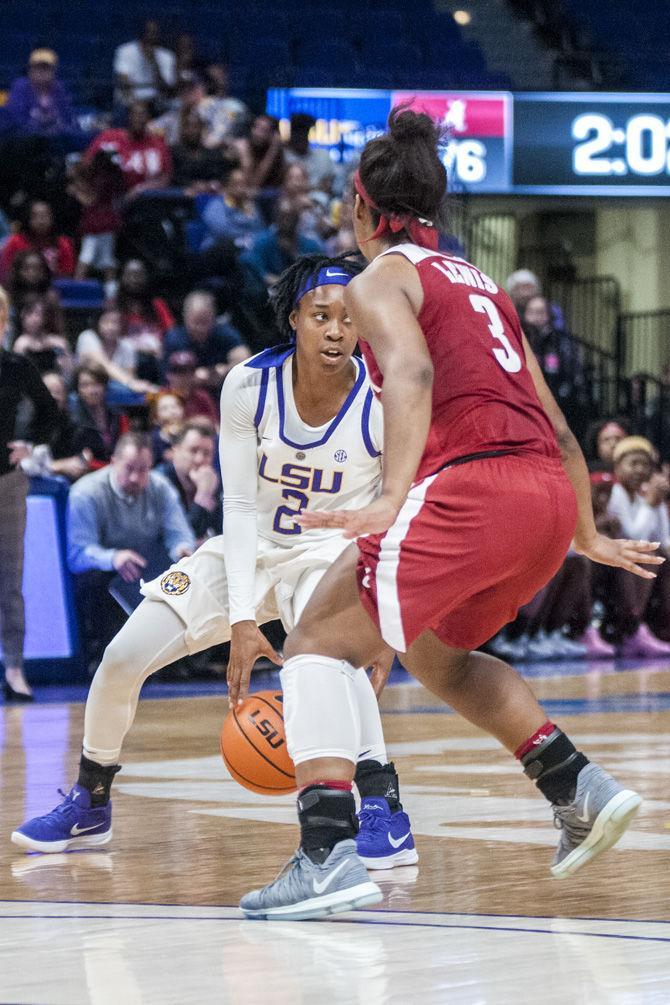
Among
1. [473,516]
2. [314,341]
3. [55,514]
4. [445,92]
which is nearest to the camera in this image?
[473,516]

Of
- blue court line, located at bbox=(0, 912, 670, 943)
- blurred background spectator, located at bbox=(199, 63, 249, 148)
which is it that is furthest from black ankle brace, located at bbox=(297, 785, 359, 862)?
blurred background spectator, located at bbox=(199, 63, 249, 148)

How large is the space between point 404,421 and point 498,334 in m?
0.44

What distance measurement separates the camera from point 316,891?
3.58 meters

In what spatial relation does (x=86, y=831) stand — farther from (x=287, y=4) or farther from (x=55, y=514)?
(x=287, y=4)

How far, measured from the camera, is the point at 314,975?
3.10 m

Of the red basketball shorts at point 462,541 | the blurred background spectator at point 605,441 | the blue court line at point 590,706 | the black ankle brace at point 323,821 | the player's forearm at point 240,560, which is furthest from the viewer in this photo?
the blurred background spectator at point 605,441

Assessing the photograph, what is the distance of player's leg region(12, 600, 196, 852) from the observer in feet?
15.3

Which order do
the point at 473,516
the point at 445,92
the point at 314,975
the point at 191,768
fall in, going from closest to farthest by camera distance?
the point at 314,975 → the point at 473,516 → the point at 191,768 → the point at 445,92

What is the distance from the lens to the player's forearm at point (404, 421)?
3.41 m

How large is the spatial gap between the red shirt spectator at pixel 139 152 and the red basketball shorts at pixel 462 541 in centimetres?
1099

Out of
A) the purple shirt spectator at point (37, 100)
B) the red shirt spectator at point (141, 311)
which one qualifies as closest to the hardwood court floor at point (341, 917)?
the red shirt spectator at point (141, 311)

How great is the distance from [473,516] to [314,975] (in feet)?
3.20

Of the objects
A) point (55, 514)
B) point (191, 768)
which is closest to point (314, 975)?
point (191, 768)

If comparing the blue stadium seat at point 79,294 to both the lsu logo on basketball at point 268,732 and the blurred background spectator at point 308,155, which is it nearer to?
the blurred background spectator at point 308,155
